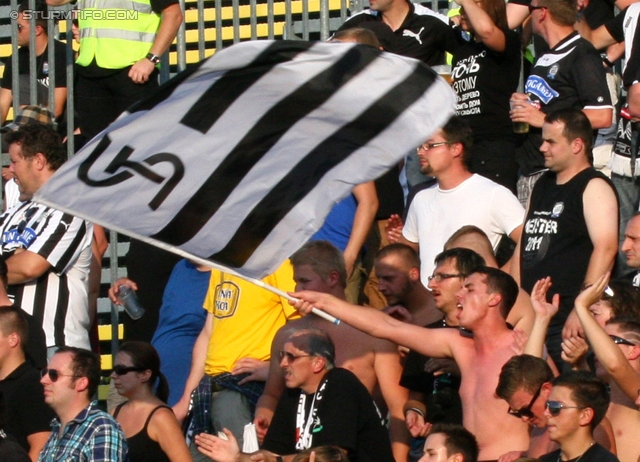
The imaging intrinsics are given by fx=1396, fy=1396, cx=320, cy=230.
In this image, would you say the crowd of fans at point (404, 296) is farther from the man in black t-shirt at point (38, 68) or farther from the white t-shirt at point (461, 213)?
the man in black t-shirt at point (38, 68)

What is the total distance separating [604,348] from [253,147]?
178 centimetres

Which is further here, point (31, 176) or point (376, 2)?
point (376, 2)

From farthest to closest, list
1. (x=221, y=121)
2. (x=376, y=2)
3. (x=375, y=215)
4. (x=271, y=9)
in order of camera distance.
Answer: (x=271, y=9) → (x=376, y=2) → (x=375, y=215) → (x=221, y=121)

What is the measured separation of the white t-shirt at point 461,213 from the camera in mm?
8016

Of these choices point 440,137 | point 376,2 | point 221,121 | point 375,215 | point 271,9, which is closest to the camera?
point 221,121

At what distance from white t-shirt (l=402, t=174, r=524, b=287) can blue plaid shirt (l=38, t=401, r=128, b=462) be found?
213cm

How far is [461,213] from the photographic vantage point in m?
8.06

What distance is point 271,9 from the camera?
10.2m

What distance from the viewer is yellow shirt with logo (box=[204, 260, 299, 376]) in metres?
7.89

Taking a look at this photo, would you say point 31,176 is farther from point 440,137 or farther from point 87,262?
point 440,137

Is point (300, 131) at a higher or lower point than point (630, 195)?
higher

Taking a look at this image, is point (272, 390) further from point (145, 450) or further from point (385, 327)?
point (385, 327)

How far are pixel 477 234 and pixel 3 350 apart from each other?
8.54 feet

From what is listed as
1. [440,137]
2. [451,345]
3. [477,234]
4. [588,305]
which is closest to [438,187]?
[440,137]
